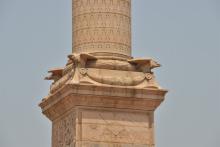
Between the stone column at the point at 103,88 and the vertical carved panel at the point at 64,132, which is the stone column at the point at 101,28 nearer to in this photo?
the stone column at the point at 103,88

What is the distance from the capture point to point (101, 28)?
55.0 ft

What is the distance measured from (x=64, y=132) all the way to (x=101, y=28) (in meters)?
2.80

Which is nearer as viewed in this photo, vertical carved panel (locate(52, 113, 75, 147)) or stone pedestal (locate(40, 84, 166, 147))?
stone pedestal (locate(40, 84, 166, 147))

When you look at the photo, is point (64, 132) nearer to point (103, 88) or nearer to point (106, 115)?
point (106, 115)

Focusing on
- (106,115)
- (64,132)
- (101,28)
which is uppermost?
(101,28)

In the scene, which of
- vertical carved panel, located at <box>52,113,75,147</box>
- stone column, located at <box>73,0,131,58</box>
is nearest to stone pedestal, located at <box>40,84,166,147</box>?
vertical carved panel, located at <box>52,113,75,147</box>

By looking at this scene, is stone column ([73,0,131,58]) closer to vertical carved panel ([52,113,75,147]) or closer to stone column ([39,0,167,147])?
stone column ([39,0,167,147])

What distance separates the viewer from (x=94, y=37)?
16734mm

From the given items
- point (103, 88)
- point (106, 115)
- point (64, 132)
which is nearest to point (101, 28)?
point (103, 88)

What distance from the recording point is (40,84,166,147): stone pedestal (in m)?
15.9

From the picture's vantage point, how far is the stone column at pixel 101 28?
16.7 meters

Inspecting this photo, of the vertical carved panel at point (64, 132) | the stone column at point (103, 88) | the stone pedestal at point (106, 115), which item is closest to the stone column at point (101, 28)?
the stone column at point (103, 88)

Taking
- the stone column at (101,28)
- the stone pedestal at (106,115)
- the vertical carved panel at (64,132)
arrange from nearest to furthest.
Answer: the stone pedestal at (106,115) < the vertical carved panel at (64,132) < the stone column at (101,28)

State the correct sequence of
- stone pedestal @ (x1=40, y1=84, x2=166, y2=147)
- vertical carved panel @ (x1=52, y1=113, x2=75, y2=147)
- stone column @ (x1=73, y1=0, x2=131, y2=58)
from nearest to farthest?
stone pedestal @ (x1=40, y1=84, x2=166, y2=147), vertical carved panel @ (x1=52, y1=113, x2=75, y2=147), stone column @ (x1=73, y1=0, x2=131, y2=58)
